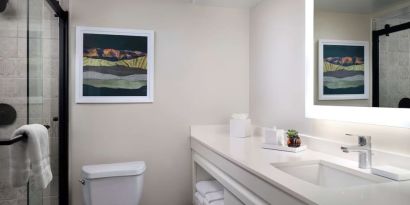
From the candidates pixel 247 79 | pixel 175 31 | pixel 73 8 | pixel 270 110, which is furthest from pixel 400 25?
pixel 73 8

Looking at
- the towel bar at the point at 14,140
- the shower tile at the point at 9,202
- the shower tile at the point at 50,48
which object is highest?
the shower tile at the point at 50,48

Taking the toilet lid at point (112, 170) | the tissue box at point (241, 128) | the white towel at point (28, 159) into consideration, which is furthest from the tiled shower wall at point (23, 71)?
the tissue box at point (241, 128)

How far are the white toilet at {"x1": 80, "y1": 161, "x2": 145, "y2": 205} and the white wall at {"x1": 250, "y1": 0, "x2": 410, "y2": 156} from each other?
1183 mm

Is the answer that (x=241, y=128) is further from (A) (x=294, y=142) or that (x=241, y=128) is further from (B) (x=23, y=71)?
(B) (x=23, y=71)

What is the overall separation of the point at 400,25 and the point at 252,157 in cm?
95

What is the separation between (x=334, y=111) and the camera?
1650mm

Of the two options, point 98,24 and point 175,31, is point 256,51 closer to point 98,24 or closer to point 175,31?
point 175,31

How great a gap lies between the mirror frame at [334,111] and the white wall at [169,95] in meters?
0.94

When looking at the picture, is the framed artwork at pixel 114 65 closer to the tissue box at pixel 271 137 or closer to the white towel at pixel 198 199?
the white towel at pixel 198 199

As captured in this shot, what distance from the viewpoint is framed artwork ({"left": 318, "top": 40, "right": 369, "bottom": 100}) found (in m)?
1.47

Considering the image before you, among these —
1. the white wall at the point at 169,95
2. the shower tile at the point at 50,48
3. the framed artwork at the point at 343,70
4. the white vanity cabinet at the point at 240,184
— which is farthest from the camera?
the white wall at the point at 169,95

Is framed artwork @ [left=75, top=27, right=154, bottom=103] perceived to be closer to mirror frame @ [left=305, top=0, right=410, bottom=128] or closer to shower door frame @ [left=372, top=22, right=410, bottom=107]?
mirror frame @ [left=305, top=0, right=410, bottom=128]

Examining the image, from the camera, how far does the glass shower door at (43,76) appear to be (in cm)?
172

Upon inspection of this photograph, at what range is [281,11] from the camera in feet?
7.07
